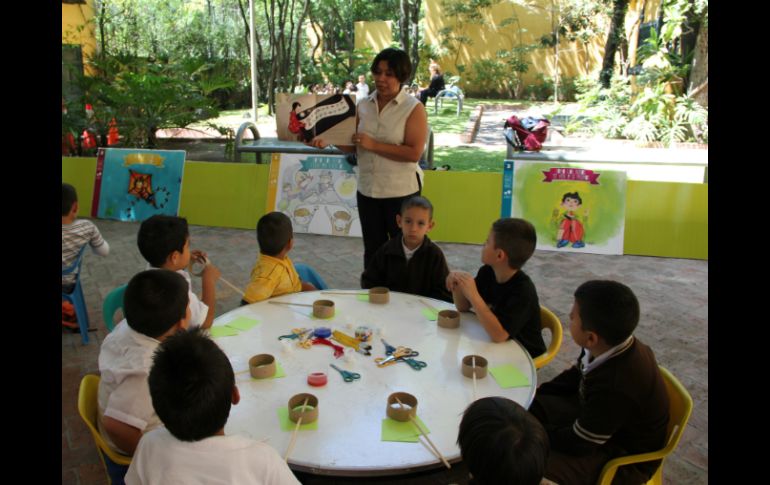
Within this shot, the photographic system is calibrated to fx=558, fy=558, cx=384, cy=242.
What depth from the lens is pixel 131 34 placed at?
19.0 metres

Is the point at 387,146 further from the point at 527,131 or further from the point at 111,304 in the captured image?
the point at 527,131

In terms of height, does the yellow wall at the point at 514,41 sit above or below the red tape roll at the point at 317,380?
above

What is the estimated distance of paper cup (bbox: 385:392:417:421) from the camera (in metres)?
1.91

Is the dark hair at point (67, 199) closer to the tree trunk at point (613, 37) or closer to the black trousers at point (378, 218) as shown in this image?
the black trousers at point (378, 218)

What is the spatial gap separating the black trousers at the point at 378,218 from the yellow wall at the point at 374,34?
19566 millimetres

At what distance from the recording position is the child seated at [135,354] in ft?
6.27

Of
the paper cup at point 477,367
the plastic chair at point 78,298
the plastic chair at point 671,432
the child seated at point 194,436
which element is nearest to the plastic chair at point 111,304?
the plastic chair at point 78,298

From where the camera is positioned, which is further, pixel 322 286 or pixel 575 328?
pixel 322 286

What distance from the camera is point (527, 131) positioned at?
9.05 metres

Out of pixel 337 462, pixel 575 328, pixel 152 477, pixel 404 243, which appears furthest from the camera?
pixel 404 243

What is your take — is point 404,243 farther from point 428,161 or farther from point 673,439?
point 428,161

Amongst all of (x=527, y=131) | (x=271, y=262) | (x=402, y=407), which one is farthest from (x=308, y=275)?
(x=527, y=131)
